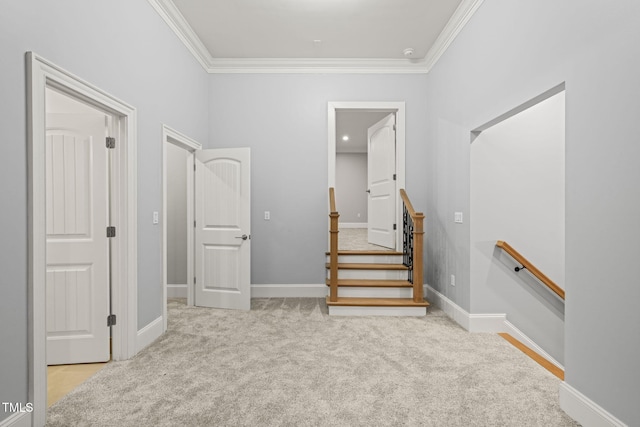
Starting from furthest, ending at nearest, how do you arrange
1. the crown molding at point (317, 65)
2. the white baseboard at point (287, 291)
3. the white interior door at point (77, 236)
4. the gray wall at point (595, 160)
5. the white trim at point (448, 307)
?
the white baseboard at point (287, 291), the crown molding at point (317, 65), the white trim at point (448, 307), the white interior door at point (77, 236), the gray wall at point (595, 160)

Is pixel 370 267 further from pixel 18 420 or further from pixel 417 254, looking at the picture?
pixel 18 420

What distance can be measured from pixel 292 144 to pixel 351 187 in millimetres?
6613

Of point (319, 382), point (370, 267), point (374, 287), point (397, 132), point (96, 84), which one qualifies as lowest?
point (319, 382)

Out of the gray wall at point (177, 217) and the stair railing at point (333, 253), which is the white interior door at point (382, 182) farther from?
the gray wall at point (177, 217)

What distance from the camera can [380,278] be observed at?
14.5 ft

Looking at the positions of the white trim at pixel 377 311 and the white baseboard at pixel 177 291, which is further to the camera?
the white baseboard at pixel 177 291

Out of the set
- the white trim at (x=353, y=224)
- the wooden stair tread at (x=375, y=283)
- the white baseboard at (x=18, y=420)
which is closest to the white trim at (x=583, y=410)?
the wooden stair tread at (x=375, y=283)

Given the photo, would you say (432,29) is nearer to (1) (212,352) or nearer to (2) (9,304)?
(1) (212,352)

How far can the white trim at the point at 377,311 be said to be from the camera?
3.92 meters

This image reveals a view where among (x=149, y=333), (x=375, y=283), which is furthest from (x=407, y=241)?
(x=149, y=333)

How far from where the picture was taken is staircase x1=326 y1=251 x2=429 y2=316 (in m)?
3.93

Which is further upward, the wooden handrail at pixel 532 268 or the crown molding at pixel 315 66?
the crown molding at pixel 315 66

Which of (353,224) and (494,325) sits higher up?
(353,224)

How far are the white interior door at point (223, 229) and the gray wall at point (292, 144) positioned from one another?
0.62 m
